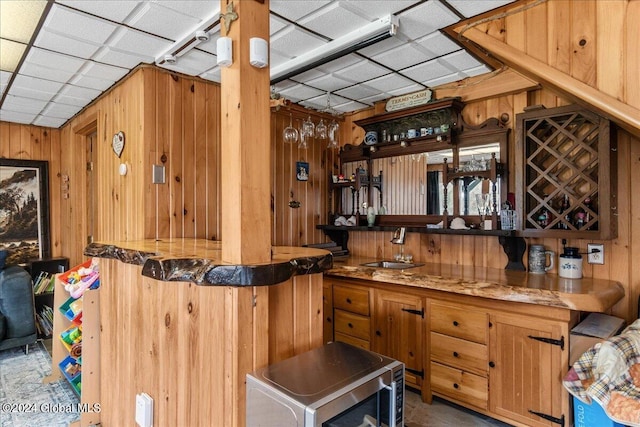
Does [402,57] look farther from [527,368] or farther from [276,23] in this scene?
[527,368]

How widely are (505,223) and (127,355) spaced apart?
8.64ft

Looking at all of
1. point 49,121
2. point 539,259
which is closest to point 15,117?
point 49,121

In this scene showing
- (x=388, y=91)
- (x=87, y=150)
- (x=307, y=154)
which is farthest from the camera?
(x=87, y=150)

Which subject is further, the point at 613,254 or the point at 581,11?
the point at 613,254

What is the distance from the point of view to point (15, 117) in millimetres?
4023

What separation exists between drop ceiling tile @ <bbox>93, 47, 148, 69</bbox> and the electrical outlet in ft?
10.5

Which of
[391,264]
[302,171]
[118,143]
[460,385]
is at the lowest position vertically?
[460,385]

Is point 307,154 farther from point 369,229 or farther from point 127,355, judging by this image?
point 127,355

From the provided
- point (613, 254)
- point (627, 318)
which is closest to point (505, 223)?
point (613, 254)

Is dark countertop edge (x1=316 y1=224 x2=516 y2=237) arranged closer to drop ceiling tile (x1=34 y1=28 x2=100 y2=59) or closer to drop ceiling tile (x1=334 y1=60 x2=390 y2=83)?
drop ceiling tile (x1=334 y1=60 x2=390 y2=83)

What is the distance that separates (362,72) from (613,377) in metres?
2.38

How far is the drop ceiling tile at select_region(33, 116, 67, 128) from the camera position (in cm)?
410

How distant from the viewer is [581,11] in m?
1.75

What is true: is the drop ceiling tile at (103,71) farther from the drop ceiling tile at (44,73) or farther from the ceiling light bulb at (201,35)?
the ceiling light bulb at (201,35)
